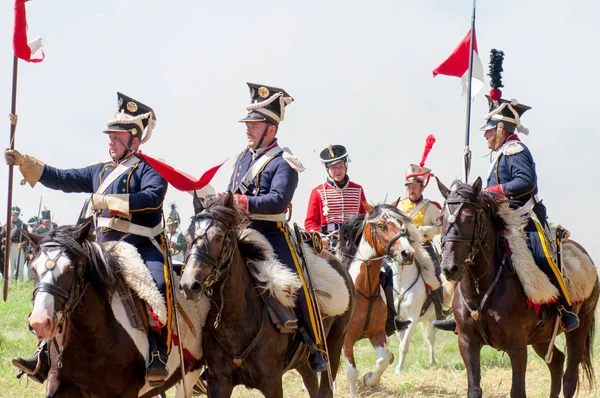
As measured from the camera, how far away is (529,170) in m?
9.69

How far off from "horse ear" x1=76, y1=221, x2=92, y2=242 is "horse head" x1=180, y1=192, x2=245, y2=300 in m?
0.78

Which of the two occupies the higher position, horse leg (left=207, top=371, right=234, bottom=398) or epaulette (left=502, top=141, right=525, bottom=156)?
epaulette (left=502, top=141, right=525, bottom=156)

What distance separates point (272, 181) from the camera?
8.06 m

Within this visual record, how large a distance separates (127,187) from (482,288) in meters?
3.75

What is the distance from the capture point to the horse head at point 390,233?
11438mm

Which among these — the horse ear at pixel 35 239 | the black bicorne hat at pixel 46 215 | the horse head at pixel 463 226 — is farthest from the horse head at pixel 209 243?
the black bicorne hat at pixel 46 215

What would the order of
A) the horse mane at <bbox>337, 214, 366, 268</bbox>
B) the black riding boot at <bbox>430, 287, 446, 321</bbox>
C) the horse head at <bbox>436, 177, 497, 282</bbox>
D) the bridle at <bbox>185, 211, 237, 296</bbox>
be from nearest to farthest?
the bridle at <bbox>185, 211, 237, 296</bbox>, the horse head at <bbox>436, 177, 497, 282</bbox>, the horse mane at <bbox>337, 214, 366, 268</bbox>, the black riding boot at <bbox>430, 287, 446, 321</bbox>

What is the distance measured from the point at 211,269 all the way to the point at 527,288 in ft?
11.9

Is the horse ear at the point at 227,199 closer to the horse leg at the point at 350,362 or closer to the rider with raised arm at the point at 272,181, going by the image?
the rider with raised arm at the point at 272,181

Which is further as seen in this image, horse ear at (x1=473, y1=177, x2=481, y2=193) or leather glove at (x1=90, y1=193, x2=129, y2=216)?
horse ear at (x1=473, y1=177, x2=481, y2=193)

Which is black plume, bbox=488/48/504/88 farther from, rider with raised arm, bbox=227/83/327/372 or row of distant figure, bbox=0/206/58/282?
row of distant figure, bbox=0/206/58/282

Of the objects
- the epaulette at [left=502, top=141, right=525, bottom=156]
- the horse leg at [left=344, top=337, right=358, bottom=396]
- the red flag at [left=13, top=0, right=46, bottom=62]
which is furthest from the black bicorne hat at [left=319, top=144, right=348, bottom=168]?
the red flag at [left=13, top=0, right=46, bottom=62]

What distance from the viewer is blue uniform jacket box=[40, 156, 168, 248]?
7617 millimetres

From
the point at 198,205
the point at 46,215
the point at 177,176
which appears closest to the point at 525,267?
the point at 198,205
